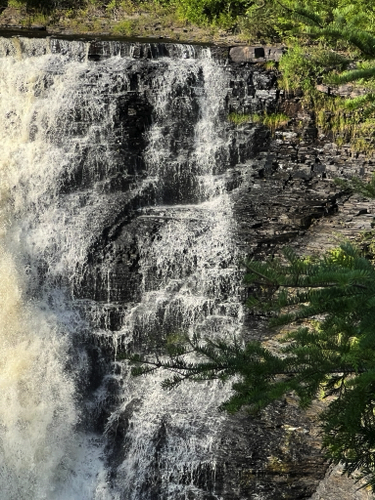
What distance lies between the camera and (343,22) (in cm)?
443

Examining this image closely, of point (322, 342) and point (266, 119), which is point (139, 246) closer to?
point (266, 119)

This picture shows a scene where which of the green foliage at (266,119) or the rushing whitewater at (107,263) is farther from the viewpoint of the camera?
the green foliage at (266,119)

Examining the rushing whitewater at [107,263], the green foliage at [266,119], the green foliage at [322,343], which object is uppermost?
the green foliage at [322,343]

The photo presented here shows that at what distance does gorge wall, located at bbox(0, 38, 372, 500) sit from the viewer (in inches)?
440

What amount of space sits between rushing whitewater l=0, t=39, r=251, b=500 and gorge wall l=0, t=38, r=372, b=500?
0.09ft

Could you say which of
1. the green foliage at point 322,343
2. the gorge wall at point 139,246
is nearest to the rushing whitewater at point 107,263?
the gorge wall at point 139,246

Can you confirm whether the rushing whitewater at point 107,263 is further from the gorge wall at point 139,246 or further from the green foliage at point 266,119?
the green foliage at point 266,119

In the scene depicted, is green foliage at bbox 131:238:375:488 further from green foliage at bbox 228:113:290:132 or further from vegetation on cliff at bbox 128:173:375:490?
green foliage at bbox 228:113:290:132

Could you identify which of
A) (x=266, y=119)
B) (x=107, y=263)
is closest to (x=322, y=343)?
(x=107, y=263)

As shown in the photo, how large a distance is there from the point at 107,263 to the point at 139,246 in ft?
2.19

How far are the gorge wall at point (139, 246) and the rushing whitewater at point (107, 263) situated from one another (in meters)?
0.03

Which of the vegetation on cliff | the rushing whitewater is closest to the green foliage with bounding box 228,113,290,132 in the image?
the rushing whitewater

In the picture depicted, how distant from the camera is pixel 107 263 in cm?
1317

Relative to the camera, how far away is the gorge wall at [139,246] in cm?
1116
